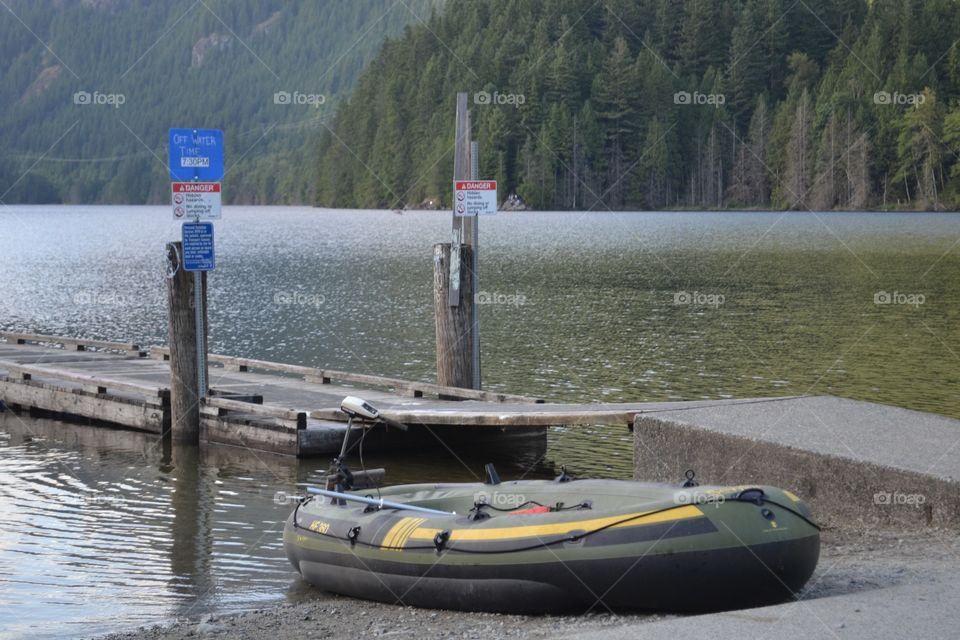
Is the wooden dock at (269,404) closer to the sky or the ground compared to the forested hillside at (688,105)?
closer to the ground

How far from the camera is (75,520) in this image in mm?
13125

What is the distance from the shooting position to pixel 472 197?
56.5ft

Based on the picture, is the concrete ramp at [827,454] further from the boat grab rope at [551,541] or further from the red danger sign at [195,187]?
the red danger sign at [195,187]

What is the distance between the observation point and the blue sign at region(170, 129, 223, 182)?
1614cm

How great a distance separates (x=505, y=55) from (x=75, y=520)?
124179 mm

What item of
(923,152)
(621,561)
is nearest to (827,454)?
(621,561)

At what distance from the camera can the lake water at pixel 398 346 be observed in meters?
11.6

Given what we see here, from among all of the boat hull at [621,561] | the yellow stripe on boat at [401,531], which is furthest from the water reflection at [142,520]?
the boat hull at [621,561]

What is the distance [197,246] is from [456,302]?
3.54 m

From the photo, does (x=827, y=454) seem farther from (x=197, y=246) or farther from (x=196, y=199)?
(x=196, y=199)

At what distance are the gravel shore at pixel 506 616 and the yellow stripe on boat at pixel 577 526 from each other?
58cm

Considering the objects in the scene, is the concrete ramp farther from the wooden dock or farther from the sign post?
the sign post

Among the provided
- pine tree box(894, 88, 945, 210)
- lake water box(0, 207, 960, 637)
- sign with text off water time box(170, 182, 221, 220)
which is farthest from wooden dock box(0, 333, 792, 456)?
pine tree box(894, 88, 945, 210)

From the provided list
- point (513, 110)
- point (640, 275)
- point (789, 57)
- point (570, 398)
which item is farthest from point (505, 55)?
point (570, 398)
